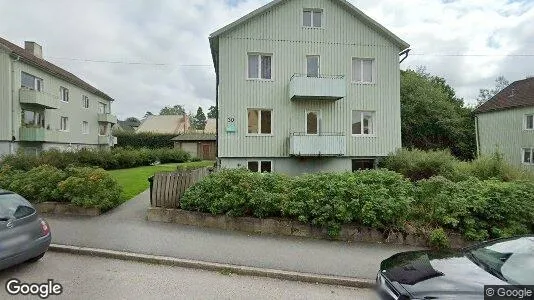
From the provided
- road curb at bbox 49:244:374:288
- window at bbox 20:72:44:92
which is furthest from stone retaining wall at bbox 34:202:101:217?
window at bbox 20:72:44:92

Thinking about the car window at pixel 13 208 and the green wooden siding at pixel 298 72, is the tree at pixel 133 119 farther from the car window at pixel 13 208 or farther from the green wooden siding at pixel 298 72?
the car window at pixel 13 208

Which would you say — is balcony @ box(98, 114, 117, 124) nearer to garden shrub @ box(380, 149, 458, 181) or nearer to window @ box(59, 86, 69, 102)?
window @ box(59, 86, 69, 102)

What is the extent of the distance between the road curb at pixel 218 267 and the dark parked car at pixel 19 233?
94 centimetres

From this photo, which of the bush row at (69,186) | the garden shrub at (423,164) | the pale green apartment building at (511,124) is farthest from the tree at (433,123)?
the bush row at (69,186)

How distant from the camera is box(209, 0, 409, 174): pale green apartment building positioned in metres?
16.2

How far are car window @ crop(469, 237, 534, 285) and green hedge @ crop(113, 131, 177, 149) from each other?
43286 mm

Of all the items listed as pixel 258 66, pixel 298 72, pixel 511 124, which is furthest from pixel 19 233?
pixel 511 124

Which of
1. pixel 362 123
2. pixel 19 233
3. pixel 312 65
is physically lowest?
pixel 19 233

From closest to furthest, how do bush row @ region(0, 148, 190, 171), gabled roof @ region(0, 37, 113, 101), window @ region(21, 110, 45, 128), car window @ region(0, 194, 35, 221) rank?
car window @ region(0, 194, 35, 221), bush row @ region(0, 148, 190, 171), gabled roof @ region(0, 37, 113, 101), window @ region(21, 110, 45, 128)

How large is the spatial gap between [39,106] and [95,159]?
9.08 meters

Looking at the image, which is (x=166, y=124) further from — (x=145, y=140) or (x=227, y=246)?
(x=227, y=246)

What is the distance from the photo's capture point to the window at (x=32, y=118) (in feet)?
80.6

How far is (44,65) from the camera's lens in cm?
2666

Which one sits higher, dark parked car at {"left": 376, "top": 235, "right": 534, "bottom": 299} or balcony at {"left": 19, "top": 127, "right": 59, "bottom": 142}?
balcony at {"left": 19, "top": 127, "right": 59, "bottom": 142}
